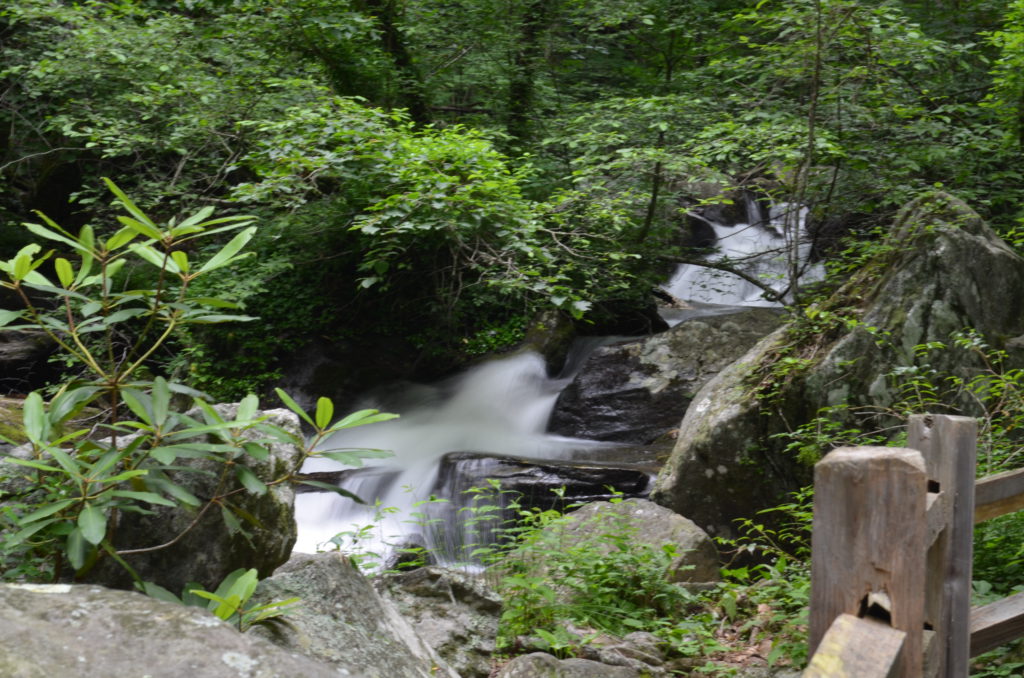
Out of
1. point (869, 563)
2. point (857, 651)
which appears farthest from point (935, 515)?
point (857, 651)

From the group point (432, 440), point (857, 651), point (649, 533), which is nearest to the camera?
point (857, 651)

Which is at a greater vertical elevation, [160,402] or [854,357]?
[160,402]

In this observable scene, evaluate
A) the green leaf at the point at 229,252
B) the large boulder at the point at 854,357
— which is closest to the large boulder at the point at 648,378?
the large boulder at the point at 854,357

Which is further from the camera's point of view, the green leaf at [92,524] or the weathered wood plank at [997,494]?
the weathered wood plank at [997,494]

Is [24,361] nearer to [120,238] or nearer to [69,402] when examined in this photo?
[69,402]

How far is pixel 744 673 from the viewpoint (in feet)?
13.3

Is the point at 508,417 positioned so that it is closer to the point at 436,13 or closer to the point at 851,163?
the point at 851,163

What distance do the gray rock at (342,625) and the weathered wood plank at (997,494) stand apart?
203 cm

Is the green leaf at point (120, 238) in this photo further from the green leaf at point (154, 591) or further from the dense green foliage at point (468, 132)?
the dense green foliage at point (468, 132)

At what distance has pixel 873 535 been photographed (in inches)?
65.1

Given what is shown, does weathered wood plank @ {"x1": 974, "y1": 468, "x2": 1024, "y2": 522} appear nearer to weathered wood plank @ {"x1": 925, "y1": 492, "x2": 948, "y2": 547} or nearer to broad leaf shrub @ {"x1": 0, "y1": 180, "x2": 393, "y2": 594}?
weathered wood plank @ {"x1": 925, "y1": 492, "x2": 948, "y2": 547}

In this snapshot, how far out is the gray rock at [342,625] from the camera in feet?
8.68

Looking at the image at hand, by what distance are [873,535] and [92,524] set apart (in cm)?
190

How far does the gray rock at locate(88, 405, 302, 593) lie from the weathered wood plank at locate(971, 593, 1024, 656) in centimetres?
251
